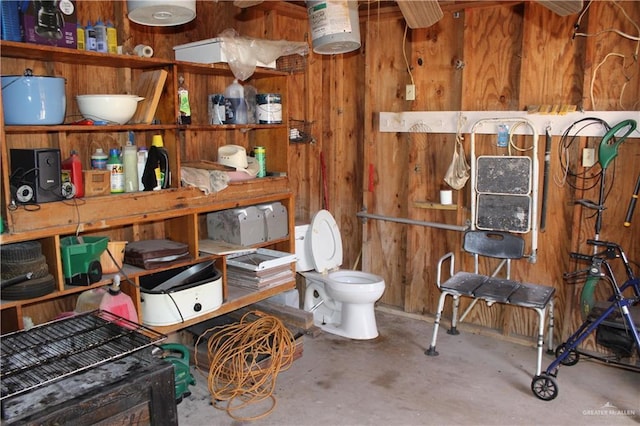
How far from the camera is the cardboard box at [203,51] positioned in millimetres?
2895

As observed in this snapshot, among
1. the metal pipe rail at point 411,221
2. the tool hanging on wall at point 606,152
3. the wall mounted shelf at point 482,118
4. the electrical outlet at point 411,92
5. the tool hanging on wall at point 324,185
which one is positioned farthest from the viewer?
the tool hanging on wall at point 324,185

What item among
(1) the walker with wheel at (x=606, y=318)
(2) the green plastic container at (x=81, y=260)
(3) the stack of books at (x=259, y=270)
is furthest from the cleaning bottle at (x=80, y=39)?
(1) the walker with wheel at (x=606, y=318)

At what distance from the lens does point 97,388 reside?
1538 mm

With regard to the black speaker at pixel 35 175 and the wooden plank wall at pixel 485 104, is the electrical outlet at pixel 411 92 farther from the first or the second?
the black speaker at pixel 35 175

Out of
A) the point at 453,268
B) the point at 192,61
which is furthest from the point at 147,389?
the point at 453,268

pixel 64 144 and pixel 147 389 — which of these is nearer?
pixel 147 389

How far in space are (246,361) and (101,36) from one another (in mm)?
A: 1821

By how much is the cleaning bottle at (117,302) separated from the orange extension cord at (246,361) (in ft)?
1.87

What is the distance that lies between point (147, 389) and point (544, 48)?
9.56ft

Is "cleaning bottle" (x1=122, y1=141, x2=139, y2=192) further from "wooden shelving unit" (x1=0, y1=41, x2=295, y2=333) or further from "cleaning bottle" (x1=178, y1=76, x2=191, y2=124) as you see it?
"cleaning bottle" (x1=178, y1=76, x2=191, y2=124)

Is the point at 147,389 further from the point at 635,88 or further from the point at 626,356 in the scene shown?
the point at 635,88

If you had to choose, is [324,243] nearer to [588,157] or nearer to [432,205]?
[432,205]

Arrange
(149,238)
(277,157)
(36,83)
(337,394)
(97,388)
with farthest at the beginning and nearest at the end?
(277,157), (149,238), (337,394), (36,83), (97,388)

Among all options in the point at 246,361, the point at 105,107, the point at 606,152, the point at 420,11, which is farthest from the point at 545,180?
the point at 105,107
